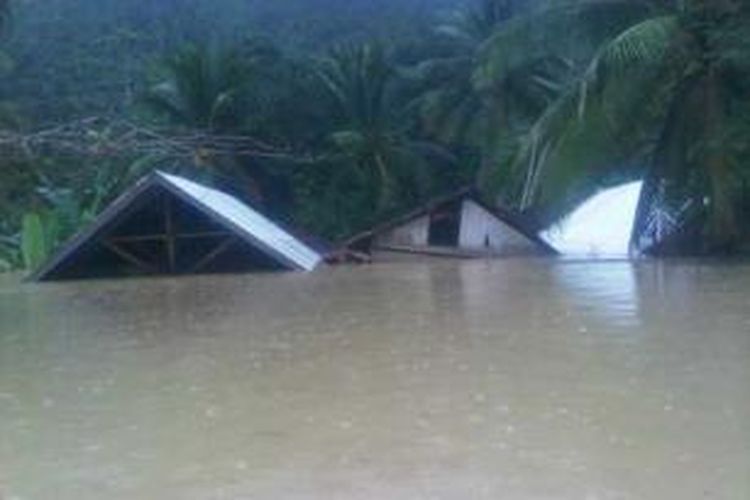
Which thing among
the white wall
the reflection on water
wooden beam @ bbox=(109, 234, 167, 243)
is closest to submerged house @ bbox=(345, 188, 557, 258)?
the white wall

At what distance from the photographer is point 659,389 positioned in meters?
7.41

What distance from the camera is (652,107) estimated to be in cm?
2402

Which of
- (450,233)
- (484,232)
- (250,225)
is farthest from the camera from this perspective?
(450,233)

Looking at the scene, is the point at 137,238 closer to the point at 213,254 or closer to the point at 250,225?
the point at 213,254

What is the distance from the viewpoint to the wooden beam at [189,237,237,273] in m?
24.9

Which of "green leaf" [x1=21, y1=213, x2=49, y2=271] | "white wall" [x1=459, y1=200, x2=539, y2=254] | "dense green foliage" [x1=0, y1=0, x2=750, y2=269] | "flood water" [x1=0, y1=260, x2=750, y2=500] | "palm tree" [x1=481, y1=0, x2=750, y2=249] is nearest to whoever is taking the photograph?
"flood water" [x1=0, y1=260, x2=750, y2=500]

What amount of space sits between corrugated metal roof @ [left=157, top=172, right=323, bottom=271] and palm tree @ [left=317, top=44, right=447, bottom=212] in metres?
12.6

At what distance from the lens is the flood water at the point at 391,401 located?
5508 mm

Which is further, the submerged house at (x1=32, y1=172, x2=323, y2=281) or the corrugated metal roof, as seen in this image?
the submerged house at (x1=32, y1=172, x2=323, y2=281)

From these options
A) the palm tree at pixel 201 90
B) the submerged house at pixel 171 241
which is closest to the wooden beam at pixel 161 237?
the submerged house at pixel 171 241

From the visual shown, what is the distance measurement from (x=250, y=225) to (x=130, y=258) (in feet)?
7.30


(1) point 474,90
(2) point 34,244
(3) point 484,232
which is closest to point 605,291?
(2) point 34,244

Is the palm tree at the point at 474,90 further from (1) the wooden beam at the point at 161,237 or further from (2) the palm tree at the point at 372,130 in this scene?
(1) the wooden beam at the point at 161,237

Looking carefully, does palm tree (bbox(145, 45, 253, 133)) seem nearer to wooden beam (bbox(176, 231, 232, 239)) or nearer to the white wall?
the white wall
